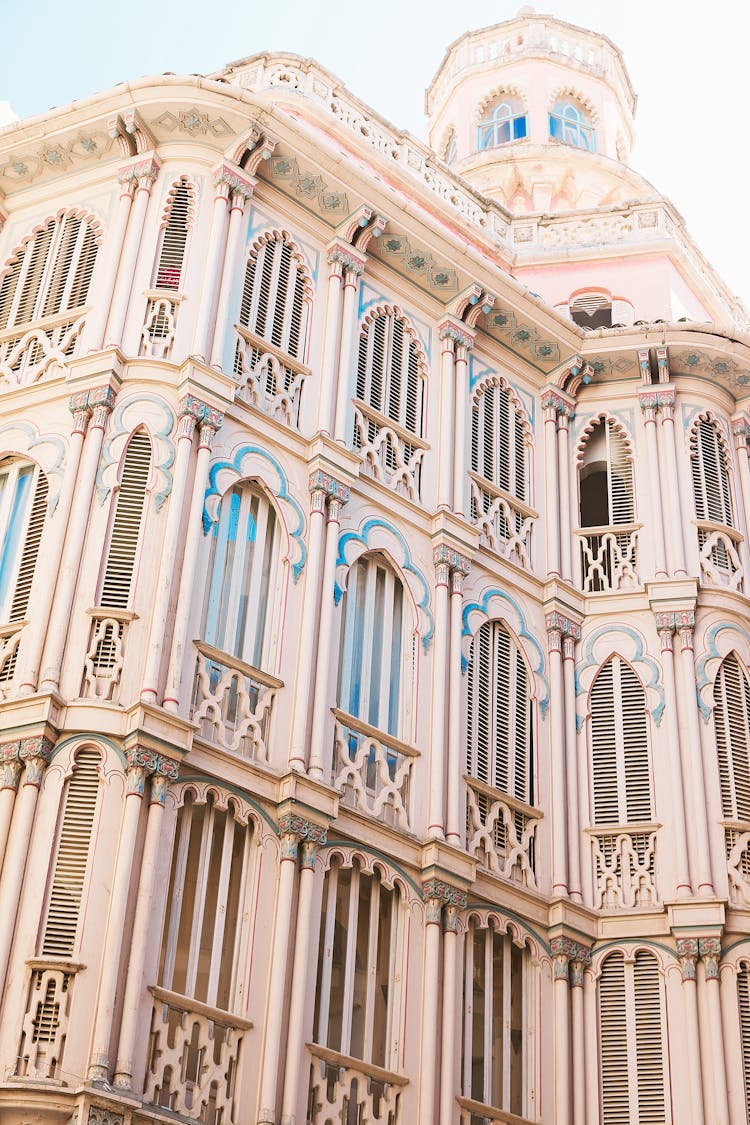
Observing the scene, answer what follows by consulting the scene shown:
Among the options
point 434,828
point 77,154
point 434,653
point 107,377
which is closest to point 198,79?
point 77,154

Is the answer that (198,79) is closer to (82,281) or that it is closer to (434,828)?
(82,281)

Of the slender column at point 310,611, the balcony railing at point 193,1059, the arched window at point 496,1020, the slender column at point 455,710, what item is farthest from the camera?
the slender column at point 455,710

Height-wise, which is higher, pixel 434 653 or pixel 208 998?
pixel 434 653

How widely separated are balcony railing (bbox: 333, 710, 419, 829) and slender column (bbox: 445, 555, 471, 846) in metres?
0.50

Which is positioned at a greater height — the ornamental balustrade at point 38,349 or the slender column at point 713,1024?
the ornamental balustrade at point 38,349

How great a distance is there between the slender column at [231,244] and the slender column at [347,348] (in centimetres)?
170

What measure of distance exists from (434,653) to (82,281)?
6396 millimetres

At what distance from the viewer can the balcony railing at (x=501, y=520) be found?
22.1 m

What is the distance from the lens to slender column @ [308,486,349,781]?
1792 cm

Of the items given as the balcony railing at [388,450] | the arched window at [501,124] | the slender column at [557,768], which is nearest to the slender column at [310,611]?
the balcony railing at [388,450]

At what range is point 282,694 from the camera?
1817 centimetres

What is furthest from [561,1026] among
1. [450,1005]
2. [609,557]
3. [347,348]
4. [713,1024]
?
[347,348]

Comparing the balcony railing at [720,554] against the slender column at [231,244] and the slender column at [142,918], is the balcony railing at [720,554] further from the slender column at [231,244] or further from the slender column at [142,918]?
→ the slender column at [142,918]

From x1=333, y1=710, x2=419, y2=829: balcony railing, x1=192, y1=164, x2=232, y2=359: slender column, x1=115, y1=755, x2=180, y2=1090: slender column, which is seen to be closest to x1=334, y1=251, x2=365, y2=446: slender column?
x1=192, y1=164, x2=232, y2=359: slender column
